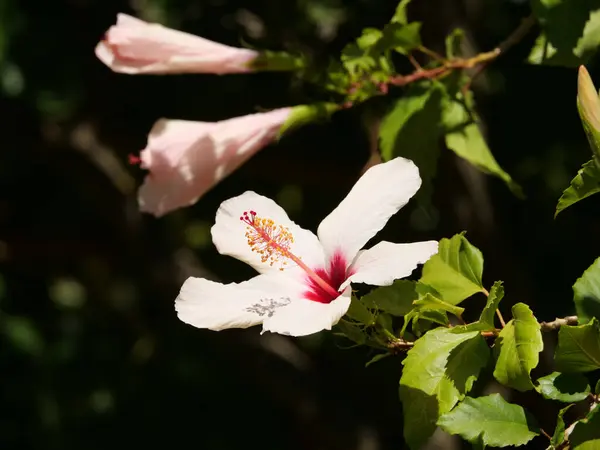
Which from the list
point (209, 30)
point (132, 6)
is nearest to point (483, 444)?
point (209, 30)

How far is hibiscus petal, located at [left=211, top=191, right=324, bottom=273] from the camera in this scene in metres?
0.92

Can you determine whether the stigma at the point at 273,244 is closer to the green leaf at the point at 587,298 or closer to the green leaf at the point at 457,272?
the green leaf at the point at 457,272

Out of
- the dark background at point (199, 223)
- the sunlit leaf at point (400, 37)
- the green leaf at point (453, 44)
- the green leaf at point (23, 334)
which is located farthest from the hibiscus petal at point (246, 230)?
the green leaf at point (23, 334)

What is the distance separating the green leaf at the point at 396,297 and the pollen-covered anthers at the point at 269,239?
0.32 feet

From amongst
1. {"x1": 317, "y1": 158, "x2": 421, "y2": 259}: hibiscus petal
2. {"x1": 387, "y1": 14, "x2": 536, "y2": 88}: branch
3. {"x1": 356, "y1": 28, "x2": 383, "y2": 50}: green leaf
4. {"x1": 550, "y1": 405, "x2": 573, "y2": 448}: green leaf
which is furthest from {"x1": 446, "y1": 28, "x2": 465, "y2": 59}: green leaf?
{"x1": 550, "y1": 405, "x2": 573, "y2": 448}: green leaf

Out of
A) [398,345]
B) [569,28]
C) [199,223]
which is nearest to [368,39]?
[569,28]

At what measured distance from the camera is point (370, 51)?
1.19 m

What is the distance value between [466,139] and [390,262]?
438 millimetres

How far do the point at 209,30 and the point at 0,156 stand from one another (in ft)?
2.33

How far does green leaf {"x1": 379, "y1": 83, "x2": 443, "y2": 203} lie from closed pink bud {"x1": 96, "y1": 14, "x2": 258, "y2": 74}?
228 millimetres

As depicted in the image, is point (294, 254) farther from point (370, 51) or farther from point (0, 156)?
point (0, 156)

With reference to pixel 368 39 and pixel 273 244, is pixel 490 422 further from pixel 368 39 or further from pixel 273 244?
pixel 368 39

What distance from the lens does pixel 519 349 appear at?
771mm

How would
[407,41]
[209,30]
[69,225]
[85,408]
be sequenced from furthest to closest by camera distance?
1. [85,408]
2. [69,225]
3. [209,30]
4. [407,41]
